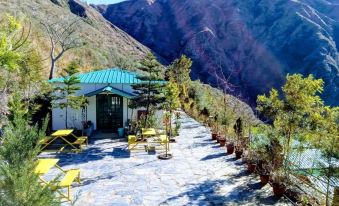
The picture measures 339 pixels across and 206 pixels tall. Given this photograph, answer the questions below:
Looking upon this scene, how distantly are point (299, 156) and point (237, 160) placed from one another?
3071mm

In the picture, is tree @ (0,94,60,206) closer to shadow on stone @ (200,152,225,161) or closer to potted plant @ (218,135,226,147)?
shadow on stone @ (200,152,225,161)

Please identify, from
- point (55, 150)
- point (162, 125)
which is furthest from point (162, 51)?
point (55, 150)

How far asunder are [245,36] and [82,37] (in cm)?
3510

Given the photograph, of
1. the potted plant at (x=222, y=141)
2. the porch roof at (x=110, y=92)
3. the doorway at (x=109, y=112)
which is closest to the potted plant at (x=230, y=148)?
the potted plant at (x=222, y=141)

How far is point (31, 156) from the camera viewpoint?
3963 millimetres

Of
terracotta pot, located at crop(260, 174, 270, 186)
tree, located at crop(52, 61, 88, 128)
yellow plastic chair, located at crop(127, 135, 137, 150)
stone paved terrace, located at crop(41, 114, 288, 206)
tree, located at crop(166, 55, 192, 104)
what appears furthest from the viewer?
tree, located at crop(166, 55, 192, 104)

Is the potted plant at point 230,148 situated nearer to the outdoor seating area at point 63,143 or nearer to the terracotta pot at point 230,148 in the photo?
the terracotta pot at point 230,148

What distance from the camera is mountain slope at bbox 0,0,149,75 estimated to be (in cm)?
2985

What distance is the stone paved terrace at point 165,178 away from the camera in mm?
7570

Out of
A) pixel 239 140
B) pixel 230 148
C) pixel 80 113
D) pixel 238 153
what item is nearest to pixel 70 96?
pixel 80 113

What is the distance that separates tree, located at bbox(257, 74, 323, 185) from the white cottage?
823cm

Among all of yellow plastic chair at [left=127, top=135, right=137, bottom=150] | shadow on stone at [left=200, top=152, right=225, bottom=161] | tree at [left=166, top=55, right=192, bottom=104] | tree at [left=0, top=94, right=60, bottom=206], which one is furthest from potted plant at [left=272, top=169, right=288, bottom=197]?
tree at [left=166, top=55, right=192, bottom=104]

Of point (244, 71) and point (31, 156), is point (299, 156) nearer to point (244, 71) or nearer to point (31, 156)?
point (31, 156)

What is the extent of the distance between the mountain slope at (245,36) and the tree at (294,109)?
37.0 m
